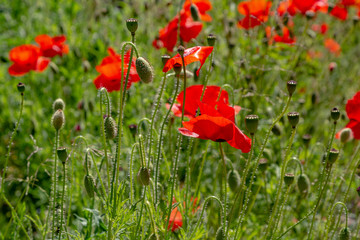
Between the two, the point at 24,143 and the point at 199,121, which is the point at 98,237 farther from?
the point at 24,143

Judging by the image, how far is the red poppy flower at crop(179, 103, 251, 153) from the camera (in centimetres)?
151

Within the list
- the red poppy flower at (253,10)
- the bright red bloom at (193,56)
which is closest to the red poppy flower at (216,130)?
the bright red bloom at (193,56)

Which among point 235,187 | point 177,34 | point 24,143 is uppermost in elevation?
point 177,34

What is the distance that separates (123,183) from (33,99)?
6.36 ft

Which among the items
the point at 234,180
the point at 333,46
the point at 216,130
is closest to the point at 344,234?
the point at 234,180

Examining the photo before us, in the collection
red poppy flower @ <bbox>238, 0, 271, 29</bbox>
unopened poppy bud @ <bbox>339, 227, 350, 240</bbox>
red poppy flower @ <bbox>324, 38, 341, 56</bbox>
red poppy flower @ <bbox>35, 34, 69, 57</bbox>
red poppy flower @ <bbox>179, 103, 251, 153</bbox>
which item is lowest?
unopened poppy bud @ <bbox>339, 227, 350, 240</bbox>

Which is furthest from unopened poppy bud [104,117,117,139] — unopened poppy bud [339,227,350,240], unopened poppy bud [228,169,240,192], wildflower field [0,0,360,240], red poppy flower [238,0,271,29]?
red poppy flower [238,0,271,29]

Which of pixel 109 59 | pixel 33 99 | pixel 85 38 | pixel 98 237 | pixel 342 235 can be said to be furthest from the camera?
pixel 85 38

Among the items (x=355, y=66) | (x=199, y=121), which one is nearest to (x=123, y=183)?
(x=199, y=121)

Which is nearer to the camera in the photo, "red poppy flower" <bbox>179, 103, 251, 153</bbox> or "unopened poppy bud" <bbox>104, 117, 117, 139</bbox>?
"red poppy flower" <bbox>179, 103, 251, 153</bbox>

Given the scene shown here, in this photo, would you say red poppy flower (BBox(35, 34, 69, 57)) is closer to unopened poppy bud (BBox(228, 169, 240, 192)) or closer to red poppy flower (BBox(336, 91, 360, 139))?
unopened poppy bud (BBox(228, 169, 240, 192))

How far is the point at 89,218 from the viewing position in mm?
1865

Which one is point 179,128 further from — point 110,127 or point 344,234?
point 344,234

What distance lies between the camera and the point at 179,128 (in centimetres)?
151
